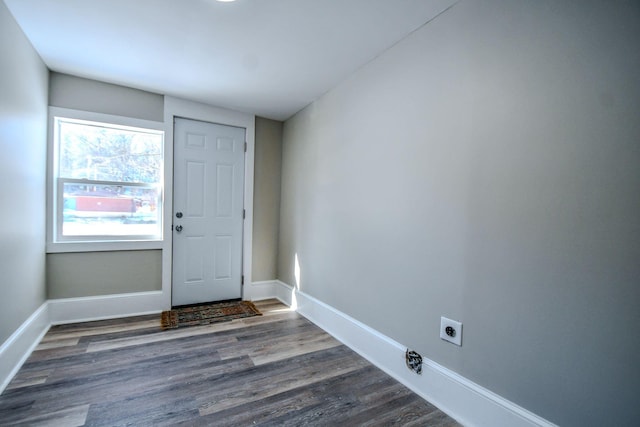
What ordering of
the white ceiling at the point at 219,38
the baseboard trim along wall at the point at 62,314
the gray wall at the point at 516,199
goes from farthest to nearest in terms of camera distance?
1. the baseboard trim along wall at the point at 62,314
2. the white ceiling at the point at 219,38
3. the gray wall at the point at 516,199

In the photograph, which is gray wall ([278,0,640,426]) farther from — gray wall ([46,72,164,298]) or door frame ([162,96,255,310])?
gray wall ([46,72,164,298])

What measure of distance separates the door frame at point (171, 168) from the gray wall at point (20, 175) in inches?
38.0

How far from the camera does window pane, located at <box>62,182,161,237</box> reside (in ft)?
9.09

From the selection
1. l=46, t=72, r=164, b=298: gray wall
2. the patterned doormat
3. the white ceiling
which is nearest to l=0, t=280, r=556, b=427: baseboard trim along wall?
l=46, t=72, r=164, b=298: gray wall

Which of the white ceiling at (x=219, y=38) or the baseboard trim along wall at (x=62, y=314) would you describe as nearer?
the white ceiling at (x=219, y=38)

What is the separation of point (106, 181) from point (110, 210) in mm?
297

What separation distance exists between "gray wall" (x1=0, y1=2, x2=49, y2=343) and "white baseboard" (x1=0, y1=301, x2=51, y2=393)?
0.17 feet

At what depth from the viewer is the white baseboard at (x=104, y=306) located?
8.84 feet

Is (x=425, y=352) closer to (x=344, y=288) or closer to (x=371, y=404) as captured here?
(x=371, y=404)

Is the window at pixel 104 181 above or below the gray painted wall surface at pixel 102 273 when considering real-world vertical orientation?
above

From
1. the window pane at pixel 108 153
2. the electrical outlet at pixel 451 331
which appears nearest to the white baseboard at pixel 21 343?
the window pane at pixel 108 153

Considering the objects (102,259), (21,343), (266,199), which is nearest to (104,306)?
(102,259)

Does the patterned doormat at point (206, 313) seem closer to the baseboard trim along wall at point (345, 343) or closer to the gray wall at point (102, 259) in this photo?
the baseboard trim along wall at point (345, 343)

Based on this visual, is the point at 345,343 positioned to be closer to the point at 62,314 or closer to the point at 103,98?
the point at 62,314
